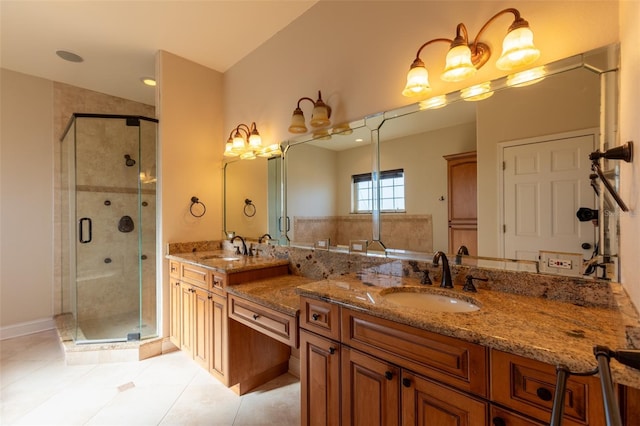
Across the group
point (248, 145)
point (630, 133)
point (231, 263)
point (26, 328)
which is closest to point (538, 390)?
point (630, 133)

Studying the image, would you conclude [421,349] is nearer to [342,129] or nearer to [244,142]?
[342,129]

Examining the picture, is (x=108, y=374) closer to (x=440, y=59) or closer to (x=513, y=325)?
(x=513, y=325)

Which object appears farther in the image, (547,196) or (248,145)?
(248,145)

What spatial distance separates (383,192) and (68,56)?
346cm

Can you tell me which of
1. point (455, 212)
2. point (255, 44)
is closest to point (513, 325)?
point (455, 212)

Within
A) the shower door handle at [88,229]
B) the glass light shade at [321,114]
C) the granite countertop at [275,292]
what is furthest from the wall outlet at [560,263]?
the shower door handle at [88,229]

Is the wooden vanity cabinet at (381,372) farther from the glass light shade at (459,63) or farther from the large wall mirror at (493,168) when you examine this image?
the glass light shade at (459,63)

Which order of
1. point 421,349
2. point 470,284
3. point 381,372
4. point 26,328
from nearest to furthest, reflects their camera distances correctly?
point 421,349, point 381,372, point 470,284, point 26,328

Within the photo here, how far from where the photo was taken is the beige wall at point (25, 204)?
301cm

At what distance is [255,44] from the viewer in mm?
2695

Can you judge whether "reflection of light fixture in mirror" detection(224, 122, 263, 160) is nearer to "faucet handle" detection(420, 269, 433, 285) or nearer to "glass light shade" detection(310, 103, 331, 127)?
"glass light shade" detection(310, 103, 331, 127)

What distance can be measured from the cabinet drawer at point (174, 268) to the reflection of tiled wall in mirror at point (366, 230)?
119cm

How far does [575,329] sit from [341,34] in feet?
6.84

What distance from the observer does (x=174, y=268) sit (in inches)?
105
